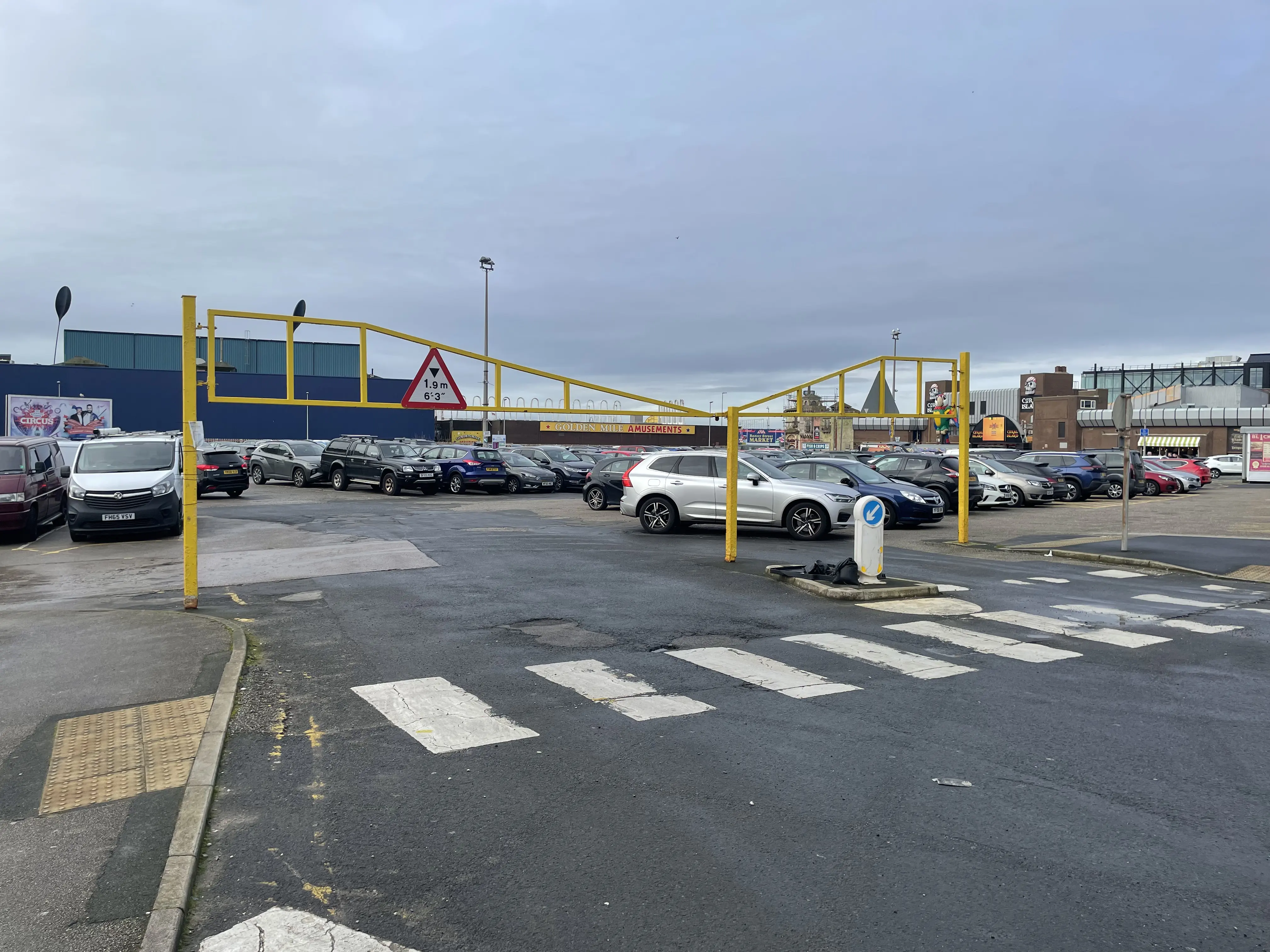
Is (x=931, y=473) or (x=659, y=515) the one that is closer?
(x=659, y=515)

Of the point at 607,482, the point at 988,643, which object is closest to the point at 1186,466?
the point at 607,482

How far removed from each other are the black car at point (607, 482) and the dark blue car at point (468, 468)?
639 cm

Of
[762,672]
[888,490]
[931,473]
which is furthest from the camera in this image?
[931,473]

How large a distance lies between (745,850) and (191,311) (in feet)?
27.5

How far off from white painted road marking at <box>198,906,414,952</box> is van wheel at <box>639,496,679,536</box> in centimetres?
1419

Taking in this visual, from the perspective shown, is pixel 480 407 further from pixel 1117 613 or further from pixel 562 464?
pixel 562 464

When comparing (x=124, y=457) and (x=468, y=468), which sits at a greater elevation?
(x=124, y=457)

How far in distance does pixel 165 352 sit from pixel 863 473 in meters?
65.4

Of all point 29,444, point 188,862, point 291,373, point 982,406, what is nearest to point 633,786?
point 188,862

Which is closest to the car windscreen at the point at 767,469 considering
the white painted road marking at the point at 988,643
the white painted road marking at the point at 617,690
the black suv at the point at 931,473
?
the black suv at the point at 931,473

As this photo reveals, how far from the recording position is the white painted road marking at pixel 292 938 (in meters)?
3.23

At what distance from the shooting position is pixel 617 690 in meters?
6.57

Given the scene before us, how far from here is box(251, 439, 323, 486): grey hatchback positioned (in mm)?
32281

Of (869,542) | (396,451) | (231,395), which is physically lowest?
(869,542)
